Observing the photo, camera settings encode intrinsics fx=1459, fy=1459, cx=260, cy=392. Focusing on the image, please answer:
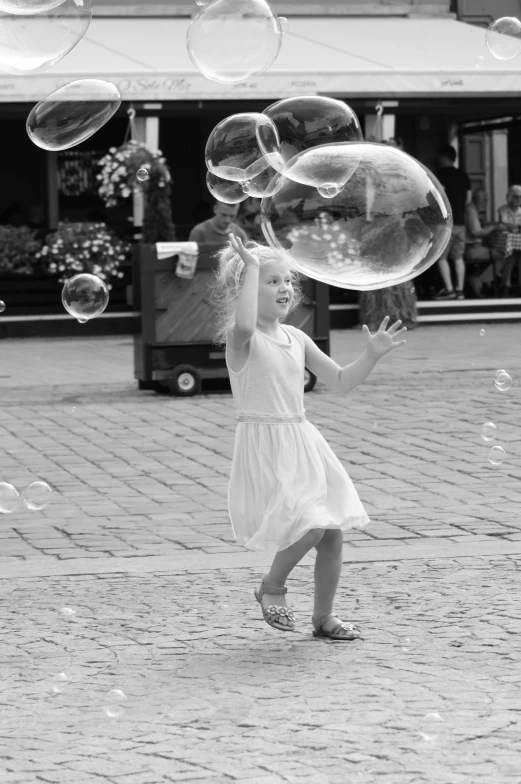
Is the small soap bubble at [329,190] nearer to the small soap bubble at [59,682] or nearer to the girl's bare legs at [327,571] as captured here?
the girl's bare legs at [327,571]

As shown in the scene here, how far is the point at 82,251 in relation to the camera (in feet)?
55.4

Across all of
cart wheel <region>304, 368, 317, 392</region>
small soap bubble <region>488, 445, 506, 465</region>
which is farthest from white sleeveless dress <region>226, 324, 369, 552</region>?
cart wheel <region>304, 368, 317, 392</region>

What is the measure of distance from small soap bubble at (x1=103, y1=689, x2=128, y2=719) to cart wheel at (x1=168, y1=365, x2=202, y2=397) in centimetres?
714

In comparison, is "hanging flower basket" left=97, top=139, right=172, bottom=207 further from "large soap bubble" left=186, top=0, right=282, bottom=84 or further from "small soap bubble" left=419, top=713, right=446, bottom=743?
"small soap bubble" left=419, top=713, right=446, bottom=743

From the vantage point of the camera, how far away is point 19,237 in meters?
17.2

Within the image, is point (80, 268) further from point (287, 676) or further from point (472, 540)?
point (287, 676)

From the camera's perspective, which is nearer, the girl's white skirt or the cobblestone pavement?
the cobblestone pavement

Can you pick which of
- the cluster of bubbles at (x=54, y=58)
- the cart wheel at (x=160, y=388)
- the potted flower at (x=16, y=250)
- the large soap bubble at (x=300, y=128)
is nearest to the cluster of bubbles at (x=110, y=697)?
the large soap bubble at (x=300, y=128)

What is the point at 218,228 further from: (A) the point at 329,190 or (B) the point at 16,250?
(B) the point at 16,250

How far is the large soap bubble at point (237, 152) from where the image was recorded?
625 cm

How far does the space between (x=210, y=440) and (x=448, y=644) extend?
4565 millimetres

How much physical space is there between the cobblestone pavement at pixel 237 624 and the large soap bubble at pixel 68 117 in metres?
1.73

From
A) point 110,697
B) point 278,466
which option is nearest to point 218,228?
point 278,466

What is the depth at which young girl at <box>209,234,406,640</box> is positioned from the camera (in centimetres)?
456
